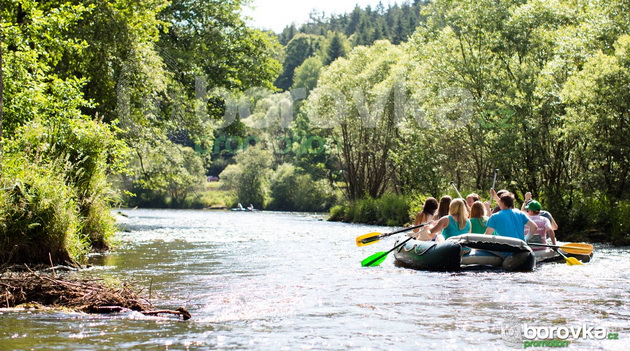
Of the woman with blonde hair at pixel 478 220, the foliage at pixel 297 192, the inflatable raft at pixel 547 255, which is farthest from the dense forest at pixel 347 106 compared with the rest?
the foliage at pixel 297 192

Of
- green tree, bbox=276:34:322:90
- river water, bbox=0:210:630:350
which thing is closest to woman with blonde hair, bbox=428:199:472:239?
river water, bbox=0:210:630:350

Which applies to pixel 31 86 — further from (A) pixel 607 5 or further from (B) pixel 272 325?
(A) pixel 607 5

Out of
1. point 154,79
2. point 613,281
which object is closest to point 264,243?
point 154,79

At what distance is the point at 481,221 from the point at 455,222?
57 cm

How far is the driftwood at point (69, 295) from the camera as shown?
7156mm

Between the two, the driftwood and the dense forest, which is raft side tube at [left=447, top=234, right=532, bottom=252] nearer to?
the driftwood

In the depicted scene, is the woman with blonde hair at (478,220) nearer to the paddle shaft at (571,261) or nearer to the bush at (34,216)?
the paddle shaft at (571,261)

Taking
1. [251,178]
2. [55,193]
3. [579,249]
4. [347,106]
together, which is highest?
[347,106]

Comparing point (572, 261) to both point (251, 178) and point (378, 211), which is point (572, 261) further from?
point (251, 178)

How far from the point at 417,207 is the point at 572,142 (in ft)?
25.5

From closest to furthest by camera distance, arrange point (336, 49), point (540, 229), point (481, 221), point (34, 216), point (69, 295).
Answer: point (69, 295) < point (34, 216) < point (481, 221) < point (540, 229) < point (336, 49)

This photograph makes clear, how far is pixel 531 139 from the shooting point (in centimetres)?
2347

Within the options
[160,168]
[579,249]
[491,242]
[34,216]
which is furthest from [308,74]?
[34,216]

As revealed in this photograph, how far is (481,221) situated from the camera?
12.6 metres
